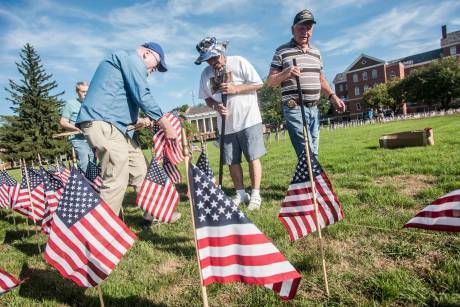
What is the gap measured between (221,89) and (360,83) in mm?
87283

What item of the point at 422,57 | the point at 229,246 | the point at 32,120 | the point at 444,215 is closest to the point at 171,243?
the point at 229,246

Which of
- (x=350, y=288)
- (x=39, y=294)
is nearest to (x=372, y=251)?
(x=350, y=288)

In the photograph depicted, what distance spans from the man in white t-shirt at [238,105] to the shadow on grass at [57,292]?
2.45 metres

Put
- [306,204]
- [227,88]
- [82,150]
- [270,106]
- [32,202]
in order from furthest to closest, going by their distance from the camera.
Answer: [270,106], [82,150], [32,202], [227,88], [306,204]

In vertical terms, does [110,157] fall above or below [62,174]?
above

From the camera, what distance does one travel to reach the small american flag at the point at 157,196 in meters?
4.39

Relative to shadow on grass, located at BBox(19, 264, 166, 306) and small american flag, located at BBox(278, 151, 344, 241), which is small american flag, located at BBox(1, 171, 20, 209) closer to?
shadow on grass, located at BBox(19, 264, 166, 306)

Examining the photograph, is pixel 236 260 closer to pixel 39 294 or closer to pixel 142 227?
pixel 39 294

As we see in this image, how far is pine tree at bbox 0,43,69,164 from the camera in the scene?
1793 inches

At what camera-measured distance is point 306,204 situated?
109 inches

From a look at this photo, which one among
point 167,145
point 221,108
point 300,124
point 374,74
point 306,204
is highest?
point 374,74

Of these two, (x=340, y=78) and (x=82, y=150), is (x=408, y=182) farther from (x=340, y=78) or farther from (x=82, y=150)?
(x=340, y=78)

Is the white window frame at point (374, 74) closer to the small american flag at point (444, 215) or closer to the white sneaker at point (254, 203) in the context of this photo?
the white sneaker at point (254, 203)

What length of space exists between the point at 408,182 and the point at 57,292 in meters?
5.18
